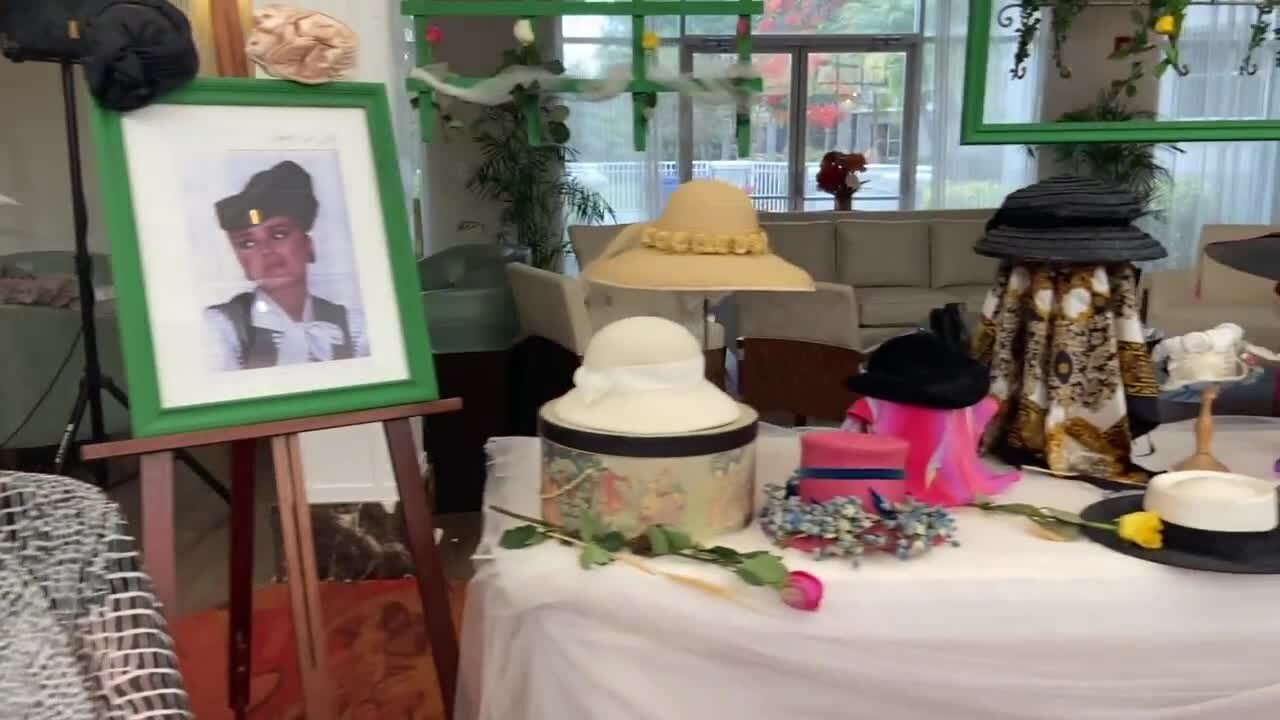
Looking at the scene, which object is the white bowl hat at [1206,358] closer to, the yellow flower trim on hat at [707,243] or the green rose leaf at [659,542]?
the yellow flower trim on hat at [707,243]

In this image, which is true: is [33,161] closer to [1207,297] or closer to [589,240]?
[589,240]

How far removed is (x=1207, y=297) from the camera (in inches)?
204

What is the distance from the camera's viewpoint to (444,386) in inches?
134

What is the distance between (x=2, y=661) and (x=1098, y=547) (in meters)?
1.27

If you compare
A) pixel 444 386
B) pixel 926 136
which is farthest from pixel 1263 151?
pixel 444 386

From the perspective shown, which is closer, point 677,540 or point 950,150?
point 677,540

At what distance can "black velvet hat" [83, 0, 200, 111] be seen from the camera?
1305 millimetres

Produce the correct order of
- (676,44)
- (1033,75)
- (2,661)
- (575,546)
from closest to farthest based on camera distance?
(2,661), (575,546), (1033,75), (676,44)

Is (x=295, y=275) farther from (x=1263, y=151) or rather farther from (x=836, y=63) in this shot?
(x=1263, y=151)

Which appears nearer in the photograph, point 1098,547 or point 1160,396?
point 1098,547

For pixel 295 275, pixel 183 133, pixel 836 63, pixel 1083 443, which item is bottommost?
pixel 1083 443

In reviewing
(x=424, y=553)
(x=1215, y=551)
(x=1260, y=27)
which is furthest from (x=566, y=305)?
(x=1215, y=551)

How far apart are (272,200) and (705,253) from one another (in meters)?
0.61

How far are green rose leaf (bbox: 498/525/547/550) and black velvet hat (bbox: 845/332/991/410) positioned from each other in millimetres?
460
